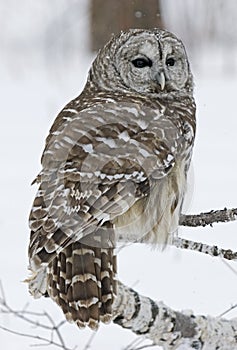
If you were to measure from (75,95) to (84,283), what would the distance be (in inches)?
254

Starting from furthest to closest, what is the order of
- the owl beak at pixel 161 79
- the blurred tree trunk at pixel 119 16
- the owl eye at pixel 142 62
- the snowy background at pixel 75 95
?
the blurred tree trunk at pixel 119 16
the snowy background at pixel 75 95
the owl eye at pixel 142 62
the owl beak at pixel 161 79

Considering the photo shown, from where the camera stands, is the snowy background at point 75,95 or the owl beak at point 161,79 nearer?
the owl beak at point 161,79

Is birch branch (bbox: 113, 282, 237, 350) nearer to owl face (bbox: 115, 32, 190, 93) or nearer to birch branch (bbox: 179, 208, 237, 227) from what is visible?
birch branch (bbox: 179, 208, 237, 227)

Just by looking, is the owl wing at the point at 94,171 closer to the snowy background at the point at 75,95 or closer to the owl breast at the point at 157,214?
the owl breast at the point at 157,214

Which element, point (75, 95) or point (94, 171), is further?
point (75, 95)

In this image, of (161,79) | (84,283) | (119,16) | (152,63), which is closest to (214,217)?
(84,283)

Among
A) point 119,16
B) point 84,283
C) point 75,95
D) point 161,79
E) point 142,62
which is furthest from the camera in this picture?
point 119,16

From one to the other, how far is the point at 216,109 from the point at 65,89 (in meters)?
1.83

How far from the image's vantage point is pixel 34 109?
9906 mm

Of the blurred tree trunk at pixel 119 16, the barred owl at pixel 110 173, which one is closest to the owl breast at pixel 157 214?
the barred owl at pixel 110 173

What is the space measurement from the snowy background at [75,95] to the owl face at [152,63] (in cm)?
48

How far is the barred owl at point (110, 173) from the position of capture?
3268mm

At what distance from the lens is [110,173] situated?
3.53m

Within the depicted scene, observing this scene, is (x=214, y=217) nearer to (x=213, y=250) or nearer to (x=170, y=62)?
(x=213, y=250)
